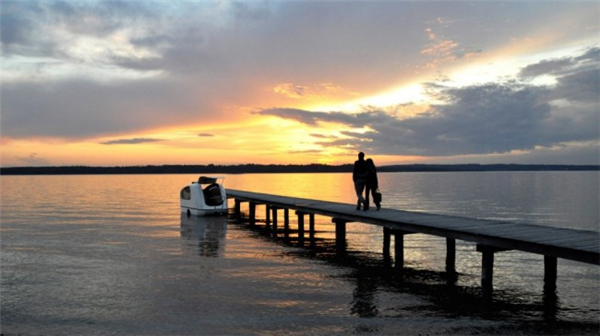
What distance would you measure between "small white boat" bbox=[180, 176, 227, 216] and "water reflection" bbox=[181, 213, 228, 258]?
1.61ft

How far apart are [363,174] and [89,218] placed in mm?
22583

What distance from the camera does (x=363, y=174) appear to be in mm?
18828

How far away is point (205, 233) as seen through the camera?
25.4 m

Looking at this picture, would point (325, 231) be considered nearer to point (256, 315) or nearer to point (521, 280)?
point (521, 280)

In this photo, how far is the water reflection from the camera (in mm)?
20219

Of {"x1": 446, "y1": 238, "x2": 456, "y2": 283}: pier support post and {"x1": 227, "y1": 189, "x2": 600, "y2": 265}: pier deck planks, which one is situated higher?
{"x1": 227, "y1": 189, "x2": 600, "y2": 265}: pier deck planks

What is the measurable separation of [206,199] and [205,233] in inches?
271

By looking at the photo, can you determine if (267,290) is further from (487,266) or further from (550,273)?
(550,273)

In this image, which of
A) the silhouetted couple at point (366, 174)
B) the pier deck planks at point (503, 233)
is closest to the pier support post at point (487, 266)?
the pier deck planks at point (503, 233)

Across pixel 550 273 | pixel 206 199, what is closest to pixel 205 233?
pixel 206 199

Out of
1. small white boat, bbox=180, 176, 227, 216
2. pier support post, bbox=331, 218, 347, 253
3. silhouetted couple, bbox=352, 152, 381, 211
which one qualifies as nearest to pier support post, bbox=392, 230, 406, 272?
silhouetted couple, bbox=352, 152, 381, 211

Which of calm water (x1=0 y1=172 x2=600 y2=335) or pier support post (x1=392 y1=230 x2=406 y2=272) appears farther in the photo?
pier support post (x1=392 y1=230 x2=406 y2=272)

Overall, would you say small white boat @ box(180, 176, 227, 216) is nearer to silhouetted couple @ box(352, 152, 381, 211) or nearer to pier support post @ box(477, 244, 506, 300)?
silhouetted couple @ box(352, 152, 381, 211)

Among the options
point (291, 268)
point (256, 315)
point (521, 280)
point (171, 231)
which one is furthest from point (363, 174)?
point (171, 231)
